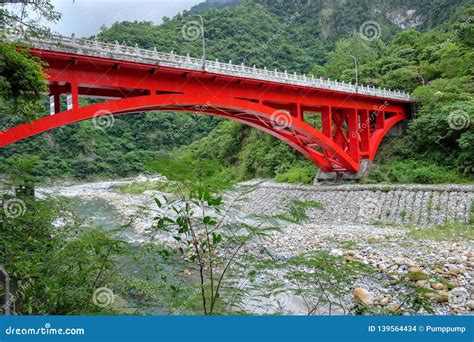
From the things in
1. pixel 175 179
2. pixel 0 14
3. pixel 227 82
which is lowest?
pixel 175 179

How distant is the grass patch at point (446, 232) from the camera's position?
1295 centimetres

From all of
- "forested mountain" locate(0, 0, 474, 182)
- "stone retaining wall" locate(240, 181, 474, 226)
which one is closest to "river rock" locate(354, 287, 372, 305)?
"forested mountain" locate(0, 0, 474, 182)

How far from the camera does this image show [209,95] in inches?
608

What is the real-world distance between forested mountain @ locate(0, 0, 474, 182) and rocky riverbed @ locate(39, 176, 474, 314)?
2.19 metres

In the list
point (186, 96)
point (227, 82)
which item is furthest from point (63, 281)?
point (227, 82)

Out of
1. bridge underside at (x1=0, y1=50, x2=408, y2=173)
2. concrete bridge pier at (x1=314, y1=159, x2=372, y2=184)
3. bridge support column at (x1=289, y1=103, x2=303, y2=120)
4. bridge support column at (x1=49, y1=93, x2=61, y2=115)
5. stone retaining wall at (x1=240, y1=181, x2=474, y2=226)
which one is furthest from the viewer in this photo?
concrete bridge pier at (x1=314, y1=159, x2=372, y2=184)

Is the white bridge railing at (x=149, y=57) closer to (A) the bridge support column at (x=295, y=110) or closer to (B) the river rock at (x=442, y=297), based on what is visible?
(A) the bridge support column at (x=295, y=110)

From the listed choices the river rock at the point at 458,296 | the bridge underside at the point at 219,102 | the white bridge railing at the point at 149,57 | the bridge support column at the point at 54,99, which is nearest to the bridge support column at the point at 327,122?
the bridge underside at the point at 219,102

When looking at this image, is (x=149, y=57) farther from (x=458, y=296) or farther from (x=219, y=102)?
(x=458, y=296)

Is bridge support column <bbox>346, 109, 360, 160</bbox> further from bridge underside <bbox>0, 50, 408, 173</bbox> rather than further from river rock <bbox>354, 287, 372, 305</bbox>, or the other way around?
river rock <bbox>354, 287, 372, 305</bbox>

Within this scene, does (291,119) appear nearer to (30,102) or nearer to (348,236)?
(348,236)

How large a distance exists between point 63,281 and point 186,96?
1130cm

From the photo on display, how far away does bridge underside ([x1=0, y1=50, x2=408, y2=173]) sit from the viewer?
37.0 feet

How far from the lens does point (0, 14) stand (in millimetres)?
5348
